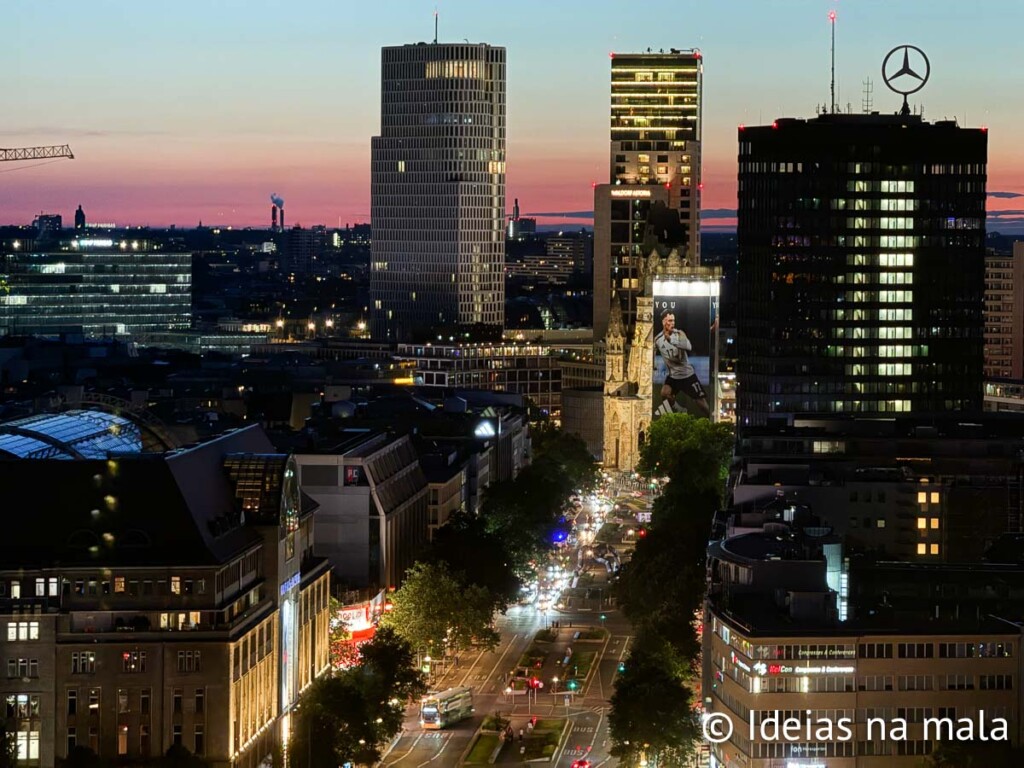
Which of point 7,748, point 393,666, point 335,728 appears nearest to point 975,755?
point 335,728

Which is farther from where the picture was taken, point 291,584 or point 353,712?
point 291,584

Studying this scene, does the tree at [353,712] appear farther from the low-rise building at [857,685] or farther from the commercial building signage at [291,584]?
the low-rise building at [857,685]

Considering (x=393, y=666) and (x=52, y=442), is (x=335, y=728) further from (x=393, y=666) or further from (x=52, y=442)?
(x=52, y=442)

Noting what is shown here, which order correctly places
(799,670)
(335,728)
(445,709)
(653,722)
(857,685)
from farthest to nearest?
(445,709) < (335,728) < (653,722) < (857,685) < (799,670)

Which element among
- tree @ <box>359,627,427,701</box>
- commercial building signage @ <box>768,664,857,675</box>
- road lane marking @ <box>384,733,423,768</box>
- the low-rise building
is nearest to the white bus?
tree @ <box>359,627,427,701</box>

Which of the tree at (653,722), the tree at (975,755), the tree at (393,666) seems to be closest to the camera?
the tree at (975,755)

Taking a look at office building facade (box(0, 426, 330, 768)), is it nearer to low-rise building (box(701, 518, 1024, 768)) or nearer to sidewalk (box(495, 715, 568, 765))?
sidewalk (box(495, 715, 568, 765))

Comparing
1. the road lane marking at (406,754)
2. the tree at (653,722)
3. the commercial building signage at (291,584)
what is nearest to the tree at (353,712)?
the road lane marking at (406,754)

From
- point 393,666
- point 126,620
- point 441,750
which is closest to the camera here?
point 126,620

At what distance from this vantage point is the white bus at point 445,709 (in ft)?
617

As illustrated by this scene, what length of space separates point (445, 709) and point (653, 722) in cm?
2060

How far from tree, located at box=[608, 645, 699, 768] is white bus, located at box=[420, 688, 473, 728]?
14.5m

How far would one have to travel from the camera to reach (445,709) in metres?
188

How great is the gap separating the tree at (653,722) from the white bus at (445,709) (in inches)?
571
